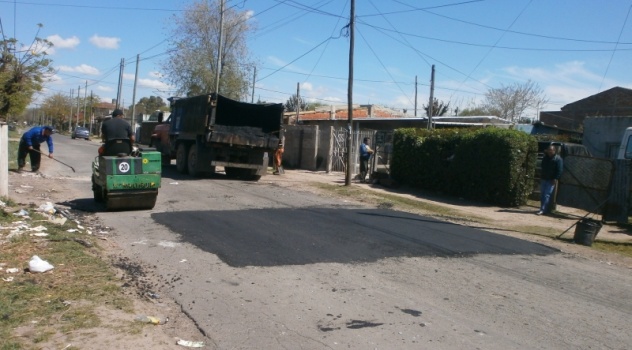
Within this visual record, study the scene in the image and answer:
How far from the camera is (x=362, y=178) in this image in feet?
68.1

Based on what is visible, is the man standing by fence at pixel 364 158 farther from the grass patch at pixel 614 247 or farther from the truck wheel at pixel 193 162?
the grass patch at pixel 614 247

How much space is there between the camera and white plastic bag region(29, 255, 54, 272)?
642cm

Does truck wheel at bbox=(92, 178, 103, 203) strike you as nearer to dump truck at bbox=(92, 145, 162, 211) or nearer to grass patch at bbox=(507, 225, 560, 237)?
dump truck at bbox=(92, 145, 162, 211)

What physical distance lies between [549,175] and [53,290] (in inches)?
477

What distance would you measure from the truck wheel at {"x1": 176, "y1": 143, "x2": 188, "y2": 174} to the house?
29.8m

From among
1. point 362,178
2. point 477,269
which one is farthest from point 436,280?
point 362,178

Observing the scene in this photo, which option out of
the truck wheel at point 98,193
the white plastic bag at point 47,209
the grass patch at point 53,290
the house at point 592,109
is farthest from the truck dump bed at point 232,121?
the house at point 592,109

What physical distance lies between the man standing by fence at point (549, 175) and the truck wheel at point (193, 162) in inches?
413

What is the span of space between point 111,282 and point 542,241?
784cm

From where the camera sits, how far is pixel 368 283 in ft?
22.1

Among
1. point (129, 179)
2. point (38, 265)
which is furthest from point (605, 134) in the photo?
point (38, 265)

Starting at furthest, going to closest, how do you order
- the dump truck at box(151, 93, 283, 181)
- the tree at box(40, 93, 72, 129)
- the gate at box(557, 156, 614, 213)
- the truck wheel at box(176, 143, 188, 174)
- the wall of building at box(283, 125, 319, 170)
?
the tree at box(40, 93, 72, 129), the wall of building at box(283, 125, 319, 170), the truck wheel at box(176, 143, 188, 174), the dump truck at box(151, 93, 283, 181), the gate at box(557, 156, 614, 213)

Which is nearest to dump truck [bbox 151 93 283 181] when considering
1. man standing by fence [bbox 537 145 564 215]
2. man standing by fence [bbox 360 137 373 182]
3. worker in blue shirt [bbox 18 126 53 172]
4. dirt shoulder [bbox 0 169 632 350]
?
dirt shoulder [bbox 0 169 632 350]

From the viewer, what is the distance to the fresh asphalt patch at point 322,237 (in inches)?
317
